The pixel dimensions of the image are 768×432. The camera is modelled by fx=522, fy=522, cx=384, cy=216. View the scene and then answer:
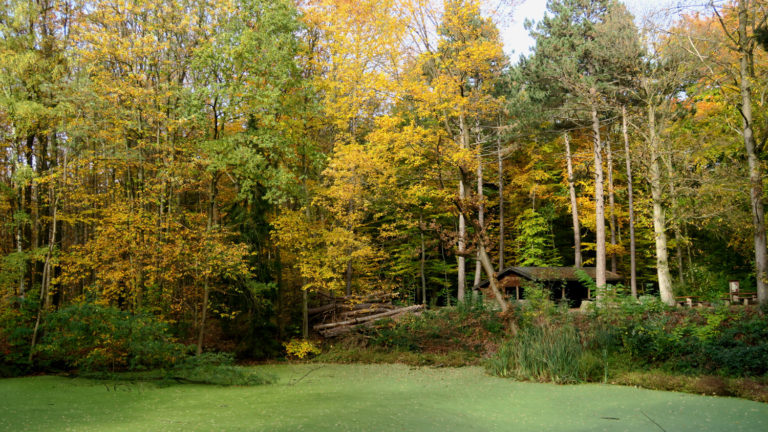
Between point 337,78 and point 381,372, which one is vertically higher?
point 337,78

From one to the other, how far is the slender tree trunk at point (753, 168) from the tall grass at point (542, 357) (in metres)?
3.75

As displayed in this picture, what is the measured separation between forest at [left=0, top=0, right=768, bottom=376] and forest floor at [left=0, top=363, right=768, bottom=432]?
1.86 m

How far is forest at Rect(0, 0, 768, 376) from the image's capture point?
34.9ft

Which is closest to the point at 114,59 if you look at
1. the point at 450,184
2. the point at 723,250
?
the point at 450,184

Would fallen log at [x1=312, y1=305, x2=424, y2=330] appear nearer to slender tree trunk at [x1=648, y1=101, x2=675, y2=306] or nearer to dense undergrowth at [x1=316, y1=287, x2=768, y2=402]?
dense undergrowth at [x1=316, y1=287, x2=768, y2=402]

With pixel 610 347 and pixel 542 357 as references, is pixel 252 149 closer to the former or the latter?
pixel 542 357

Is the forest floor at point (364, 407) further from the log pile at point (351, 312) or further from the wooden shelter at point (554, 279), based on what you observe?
the wooden shelter at point (554, 279)

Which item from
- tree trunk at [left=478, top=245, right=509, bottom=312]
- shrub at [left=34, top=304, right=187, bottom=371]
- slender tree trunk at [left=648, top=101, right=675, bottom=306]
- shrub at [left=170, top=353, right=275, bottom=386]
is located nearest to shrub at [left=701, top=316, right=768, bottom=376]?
tree trunk at [left=478, top=245, right=509, bottom=312]

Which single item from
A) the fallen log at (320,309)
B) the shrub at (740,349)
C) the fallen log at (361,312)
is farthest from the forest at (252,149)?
the shrub at (740,349)

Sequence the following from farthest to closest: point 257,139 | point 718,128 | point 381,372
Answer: point 718,128, point 257,139, point 381,372

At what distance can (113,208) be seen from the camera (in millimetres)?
11094

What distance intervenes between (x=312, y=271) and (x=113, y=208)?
464cm

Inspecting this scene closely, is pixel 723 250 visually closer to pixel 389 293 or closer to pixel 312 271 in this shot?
pixel 389 293

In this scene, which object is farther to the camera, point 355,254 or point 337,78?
point 337,78
